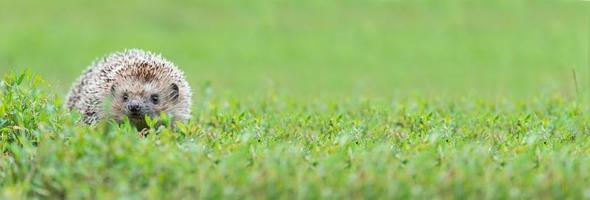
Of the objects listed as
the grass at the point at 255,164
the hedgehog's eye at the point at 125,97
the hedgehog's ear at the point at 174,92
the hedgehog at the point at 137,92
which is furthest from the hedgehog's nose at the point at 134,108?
the grass at the point at 255,164

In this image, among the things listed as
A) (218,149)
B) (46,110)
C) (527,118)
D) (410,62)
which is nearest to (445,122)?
(527,118)

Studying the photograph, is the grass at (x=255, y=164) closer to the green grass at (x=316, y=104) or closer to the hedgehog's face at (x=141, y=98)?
the green grass at (x=316, y=104)

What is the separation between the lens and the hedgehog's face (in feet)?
38.0

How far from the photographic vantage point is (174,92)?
1192 cm

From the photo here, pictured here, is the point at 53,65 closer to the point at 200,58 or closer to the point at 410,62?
the point at 200,58

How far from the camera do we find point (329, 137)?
10.4 meters

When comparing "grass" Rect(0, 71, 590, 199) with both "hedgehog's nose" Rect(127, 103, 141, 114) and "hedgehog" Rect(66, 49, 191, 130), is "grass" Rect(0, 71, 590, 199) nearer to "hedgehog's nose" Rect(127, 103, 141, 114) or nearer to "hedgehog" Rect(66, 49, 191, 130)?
"hedgehog's nose" Rect(127, 103, 141, 114)

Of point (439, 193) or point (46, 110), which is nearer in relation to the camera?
point (439, 193)

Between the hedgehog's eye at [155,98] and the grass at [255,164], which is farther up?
the hedgehog's eye at [155,98]

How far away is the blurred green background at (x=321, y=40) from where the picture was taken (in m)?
23.5

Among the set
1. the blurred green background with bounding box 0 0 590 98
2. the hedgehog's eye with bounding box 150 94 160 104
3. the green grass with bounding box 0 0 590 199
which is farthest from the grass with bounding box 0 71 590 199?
the blurred green background with bounding box 0 0 590 98

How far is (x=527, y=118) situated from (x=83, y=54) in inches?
677

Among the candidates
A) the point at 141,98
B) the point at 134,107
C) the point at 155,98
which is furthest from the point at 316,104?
the point at 134,107

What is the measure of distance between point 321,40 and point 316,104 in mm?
14337
